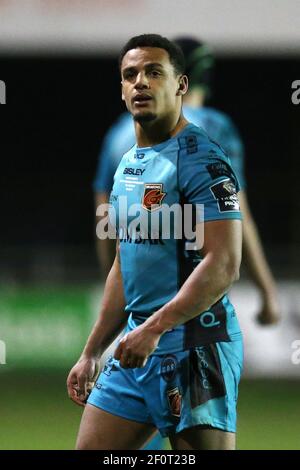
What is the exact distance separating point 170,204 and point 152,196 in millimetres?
69

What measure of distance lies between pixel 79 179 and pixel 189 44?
24.6ft

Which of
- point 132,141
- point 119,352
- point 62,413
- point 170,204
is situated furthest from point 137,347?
point 62,413

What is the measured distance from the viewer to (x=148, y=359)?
3395mm

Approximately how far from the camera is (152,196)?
337 centimetres

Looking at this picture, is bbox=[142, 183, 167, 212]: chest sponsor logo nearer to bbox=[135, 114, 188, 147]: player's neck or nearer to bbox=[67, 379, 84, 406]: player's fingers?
bbox=[135, 114, 188, 147]: player's neck

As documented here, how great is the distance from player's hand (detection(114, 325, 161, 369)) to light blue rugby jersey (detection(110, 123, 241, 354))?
263 mm

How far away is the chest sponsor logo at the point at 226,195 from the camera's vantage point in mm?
3225

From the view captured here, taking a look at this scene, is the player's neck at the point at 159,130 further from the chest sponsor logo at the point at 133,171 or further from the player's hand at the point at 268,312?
the player's hand at the point at 268,312

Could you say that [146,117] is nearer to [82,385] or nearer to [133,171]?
[133,171]

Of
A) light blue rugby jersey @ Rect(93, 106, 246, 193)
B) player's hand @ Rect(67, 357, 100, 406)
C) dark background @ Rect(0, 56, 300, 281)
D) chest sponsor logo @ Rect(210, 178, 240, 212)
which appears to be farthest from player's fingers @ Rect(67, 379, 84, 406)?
dark background @ Rect(0, 56, 300, 281)

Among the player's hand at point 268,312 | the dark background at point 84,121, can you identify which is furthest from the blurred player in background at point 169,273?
the dark background at point 84,121

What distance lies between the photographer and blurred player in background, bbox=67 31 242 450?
328cm
